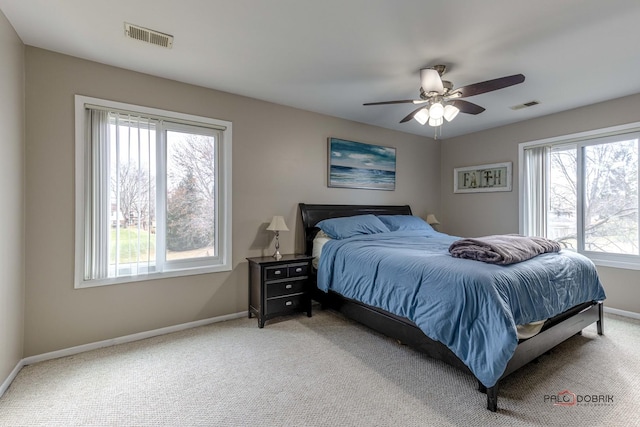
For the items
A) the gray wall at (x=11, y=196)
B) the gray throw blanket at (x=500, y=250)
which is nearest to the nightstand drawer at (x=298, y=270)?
the gray throw blanket at (x=500, y=250)

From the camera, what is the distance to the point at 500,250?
2.24m

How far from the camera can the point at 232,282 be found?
342cm

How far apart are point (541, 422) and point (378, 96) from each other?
3139 millimetres

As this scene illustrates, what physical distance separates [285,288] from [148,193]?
1.67m

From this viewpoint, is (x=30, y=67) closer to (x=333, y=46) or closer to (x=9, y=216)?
(x=9, y=216)

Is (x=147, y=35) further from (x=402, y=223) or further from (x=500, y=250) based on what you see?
(x=402, y=223)

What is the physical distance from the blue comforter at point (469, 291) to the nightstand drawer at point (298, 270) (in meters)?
0.50

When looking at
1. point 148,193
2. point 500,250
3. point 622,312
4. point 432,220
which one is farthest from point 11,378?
point 622,312

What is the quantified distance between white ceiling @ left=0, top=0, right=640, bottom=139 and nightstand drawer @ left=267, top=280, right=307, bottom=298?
2.12 meters

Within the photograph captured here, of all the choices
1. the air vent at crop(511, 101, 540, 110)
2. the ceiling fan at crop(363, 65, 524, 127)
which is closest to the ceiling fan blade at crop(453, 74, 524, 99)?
the ceiling fan at crop(363, 65, 524, 127)

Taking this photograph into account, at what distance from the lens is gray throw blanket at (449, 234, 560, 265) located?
2225 millimetres

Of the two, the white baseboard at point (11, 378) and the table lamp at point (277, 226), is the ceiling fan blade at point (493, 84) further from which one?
the white baseboard at point (11, 378)

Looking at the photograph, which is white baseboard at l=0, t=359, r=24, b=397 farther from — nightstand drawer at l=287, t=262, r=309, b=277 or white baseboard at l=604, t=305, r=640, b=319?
white baseboard at l=604, t=305, r=640, b=319

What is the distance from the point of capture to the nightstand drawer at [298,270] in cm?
333
